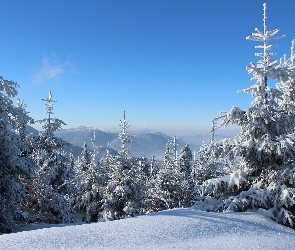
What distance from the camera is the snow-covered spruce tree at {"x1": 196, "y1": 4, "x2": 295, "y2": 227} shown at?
872 cm

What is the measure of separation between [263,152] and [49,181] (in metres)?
14.7

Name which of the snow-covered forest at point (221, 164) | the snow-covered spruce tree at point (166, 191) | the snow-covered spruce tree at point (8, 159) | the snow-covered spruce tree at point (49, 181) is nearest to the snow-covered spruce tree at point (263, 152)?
the snow-covered forest at point (221, 164)

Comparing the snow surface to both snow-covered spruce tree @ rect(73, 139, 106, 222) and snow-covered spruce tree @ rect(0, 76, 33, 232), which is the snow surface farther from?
snow-covered spruce tree @ rect(73, 139, 106, 222)

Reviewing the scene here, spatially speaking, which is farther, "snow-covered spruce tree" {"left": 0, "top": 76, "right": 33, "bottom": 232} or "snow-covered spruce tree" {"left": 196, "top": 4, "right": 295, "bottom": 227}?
"snow-covered spruce tree" {"left": 0, "top": 76, "right": 33, "bottom": 232}

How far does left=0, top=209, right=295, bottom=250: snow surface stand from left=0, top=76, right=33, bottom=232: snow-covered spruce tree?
6911 mm

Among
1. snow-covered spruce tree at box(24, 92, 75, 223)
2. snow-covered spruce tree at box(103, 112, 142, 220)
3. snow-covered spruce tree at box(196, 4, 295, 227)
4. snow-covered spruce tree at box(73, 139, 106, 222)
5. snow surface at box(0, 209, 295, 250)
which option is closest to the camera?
snow surface at box(0, 209, 295, 250)

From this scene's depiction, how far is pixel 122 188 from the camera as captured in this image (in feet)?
63.9

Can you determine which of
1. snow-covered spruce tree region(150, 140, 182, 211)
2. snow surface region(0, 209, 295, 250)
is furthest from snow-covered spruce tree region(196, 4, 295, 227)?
snow-covered spruce tree region(150, 140, 182, 211)

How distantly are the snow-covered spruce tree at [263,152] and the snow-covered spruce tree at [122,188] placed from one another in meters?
10.3

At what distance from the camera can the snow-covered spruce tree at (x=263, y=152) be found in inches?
343

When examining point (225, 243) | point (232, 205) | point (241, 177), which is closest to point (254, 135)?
point (241, 177)

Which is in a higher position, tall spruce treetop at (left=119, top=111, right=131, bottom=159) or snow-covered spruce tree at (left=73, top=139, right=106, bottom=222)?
tall spruce treetop at (left=119, top=111, right=131, bottom=159)

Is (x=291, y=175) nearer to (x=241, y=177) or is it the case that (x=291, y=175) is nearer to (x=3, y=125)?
(x=241, y=177)

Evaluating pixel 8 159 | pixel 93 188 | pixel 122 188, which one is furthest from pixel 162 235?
pixel 93 188
